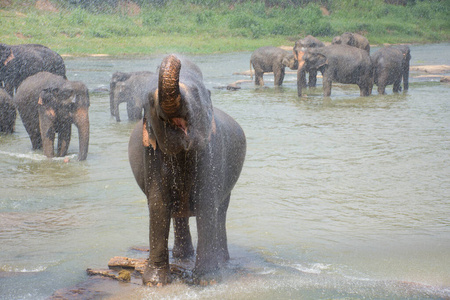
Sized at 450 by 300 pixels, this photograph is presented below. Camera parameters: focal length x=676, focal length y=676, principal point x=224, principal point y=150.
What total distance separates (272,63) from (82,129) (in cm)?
1278

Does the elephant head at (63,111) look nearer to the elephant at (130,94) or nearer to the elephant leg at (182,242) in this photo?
the elephant at (130,94)

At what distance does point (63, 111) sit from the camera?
8.59 meters

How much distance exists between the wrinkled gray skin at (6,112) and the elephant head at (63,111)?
2117mm

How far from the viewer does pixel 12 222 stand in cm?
544

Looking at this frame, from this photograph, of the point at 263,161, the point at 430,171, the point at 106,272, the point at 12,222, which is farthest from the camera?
Result: the point at 263,161

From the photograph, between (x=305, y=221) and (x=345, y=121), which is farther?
(x=345, y=121)

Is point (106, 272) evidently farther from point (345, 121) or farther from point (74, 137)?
point (345, 121)

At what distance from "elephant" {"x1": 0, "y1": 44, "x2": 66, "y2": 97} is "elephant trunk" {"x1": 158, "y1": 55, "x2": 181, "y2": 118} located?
1146cm

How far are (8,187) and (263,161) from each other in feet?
9.87

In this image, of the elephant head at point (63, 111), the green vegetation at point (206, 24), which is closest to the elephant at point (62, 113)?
the elephant head at point (63, 111)

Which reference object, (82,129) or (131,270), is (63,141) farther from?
(131,270)

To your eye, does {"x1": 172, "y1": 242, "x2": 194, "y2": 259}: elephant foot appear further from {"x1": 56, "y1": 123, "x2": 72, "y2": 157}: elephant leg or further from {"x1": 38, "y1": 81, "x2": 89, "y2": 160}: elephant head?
{"x1": 56, "y1": 123, "x2": 72, "y2": 157}: elephant leg

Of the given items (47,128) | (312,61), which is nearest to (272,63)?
(312,61)

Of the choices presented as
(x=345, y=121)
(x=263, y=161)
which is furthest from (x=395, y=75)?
(x=263, y=161)
